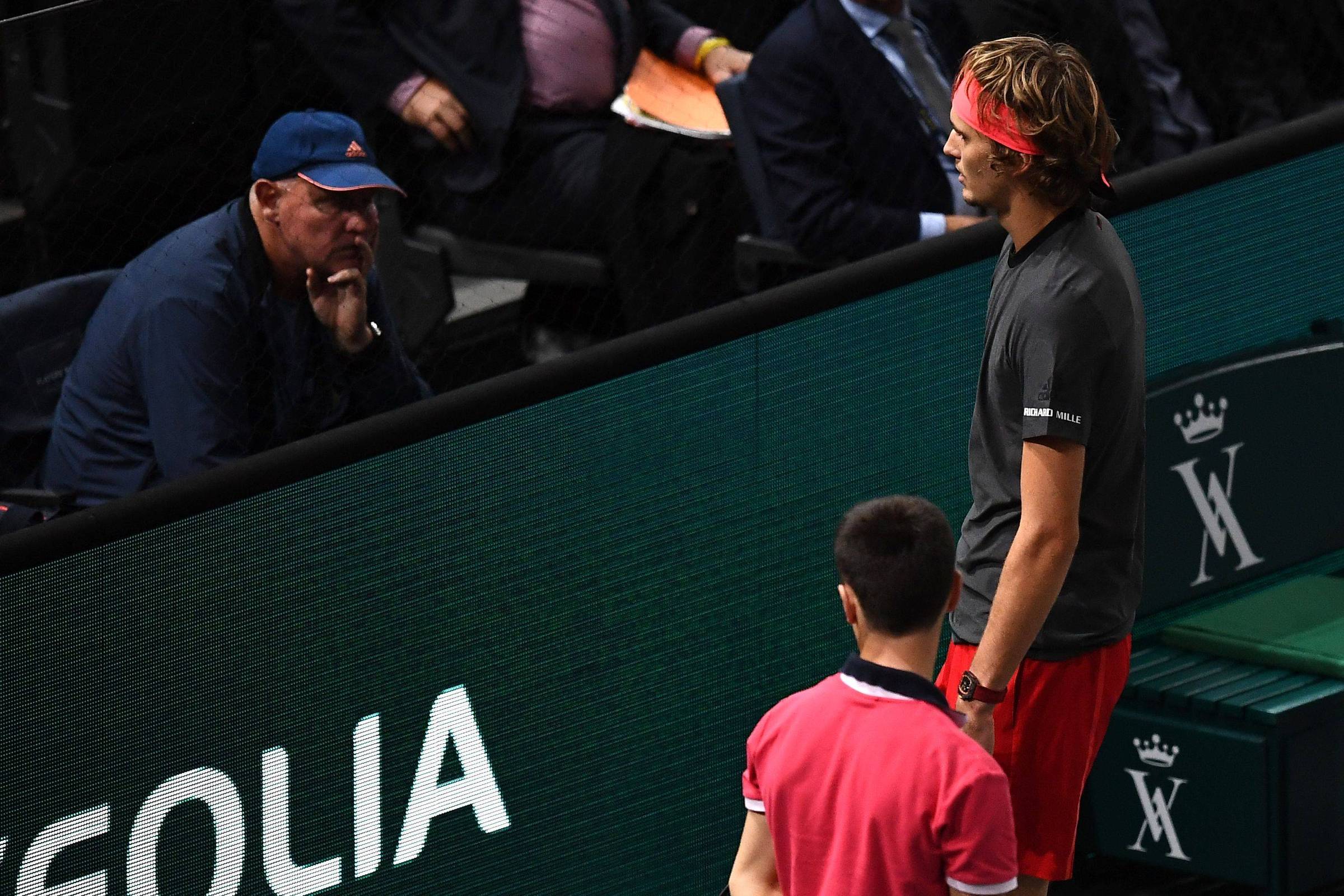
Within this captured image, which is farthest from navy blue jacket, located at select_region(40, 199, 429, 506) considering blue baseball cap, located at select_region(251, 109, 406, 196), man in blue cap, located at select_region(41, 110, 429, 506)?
blue baseball cap, located at select_region(251, 109, 406, 196)

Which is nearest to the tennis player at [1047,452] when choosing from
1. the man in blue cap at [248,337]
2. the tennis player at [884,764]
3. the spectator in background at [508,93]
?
the tennis player at [884,764]

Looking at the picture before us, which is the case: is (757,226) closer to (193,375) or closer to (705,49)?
(705,49)

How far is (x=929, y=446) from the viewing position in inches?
155

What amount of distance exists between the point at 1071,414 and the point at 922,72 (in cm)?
185

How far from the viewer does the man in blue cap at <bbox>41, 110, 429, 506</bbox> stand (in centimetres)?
333

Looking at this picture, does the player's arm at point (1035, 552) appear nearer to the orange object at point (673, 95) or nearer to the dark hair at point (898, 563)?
the dark hair at point (898, 563)

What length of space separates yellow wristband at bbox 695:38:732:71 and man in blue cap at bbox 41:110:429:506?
4.35ft

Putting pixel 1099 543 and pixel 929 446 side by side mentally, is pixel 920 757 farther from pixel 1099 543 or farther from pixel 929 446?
pixel 929 446

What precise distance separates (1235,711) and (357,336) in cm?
178

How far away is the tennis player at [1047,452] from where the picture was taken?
2.79 m

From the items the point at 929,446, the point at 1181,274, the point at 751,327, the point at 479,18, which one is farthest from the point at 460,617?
the point at 1181,274

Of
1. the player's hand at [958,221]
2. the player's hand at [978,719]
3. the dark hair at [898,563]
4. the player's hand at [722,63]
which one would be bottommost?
the player's hand at [978,719]

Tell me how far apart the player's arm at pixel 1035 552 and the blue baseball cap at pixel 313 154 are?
1.37 metres

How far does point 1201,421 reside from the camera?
4152 mm
